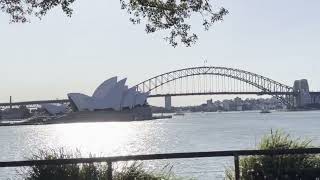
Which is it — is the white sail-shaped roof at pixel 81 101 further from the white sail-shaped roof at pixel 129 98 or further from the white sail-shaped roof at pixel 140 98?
the white sail-shaped roof at pixel 140 98

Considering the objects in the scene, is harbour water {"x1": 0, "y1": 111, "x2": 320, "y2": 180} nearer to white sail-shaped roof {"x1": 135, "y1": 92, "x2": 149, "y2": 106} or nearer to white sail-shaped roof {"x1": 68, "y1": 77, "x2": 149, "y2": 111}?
white sail-shaped roof {"x1": 68, "y1": 77, "x2": 149, "y2": 111}

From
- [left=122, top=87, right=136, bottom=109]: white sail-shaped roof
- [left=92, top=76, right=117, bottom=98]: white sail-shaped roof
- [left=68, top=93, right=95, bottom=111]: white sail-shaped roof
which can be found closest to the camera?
[left=92, top=76, right=117, bottom=98]: white sail-shaped roof

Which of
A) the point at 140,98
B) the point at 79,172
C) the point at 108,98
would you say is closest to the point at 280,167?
the point at 79,172

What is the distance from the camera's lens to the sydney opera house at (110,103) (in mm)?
169625

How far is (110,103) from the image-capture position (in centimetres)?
17250

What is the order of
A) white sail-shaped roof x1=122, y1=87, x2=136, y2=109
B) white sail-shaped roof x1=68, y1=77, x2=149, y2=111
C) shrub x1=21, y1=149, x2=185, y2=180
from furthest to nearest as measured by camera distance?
white sail-shaped roof x1=122, y1=87, x2=136, y2=109, white sail-shaped roof x1=68, y1=77, x2=149, y2=111, shrub x1=21, y1=149, x2=185, y2=180

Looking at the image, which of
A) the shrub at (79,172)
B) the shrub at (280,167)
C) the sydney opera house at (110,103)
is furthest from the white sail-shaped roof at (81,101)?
the shrub at (79,172)

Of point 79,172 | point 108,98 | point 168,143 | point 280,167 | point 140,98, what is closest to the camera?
point 79,172

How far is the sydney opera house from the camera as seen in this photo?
170 meters

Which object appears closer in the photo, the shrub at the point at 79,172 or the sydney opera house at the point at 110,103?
the shrub at the point at 79,172

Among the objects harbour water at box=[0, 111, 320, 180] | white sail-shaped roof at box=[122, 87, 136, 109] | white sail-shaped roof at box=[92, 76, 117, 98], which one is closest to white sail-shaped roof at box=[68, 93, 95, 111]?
white sail-shaped roof at box=[92, 76, 117, 98]

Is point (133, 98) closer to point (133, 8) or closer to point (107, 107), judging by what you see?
point (107, 107)

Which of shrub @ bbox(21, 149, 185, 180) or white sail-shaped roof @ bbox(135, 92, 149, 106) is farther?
white sail-shaped roof @ bbox(135, 92, 149, 106)

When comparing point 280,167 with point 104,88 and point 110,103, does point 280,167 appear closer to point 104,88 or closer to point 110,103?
point 104,88
